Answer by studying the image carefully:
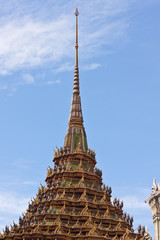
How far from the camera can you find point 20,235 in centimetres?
6744

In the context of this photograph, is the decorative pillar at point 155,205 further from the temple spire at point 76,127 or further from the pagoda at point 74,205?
the temple spire at point 76,127

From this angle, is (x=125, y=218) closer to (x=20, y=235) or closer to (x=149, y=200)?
(x=20, y=235)

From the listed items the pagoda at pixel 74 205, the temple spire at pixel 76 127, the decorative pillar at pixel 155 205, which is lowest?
the decorative pillar at pixel 155 205

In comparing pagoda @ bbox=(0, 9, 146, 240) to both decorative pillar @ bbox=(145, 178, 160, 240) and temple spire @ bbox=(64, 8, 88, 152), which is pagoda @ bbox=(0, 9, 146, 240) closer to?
temple spire @ bbox=(64, 8, 88, 152)

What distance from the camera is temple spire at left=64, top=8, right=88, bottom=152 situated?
269 feet

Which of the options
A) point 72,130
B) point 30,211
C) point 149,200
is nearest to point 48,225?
point 30,211

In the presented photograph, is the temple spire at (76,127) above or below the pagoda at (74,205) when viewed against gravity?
above

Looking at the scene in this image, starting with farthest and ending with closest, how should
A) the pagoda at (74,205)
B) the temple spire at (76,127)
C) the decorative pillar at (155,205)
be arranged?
the temple spire at (76,127) < the pagoda at (74,205) < the decorative pillar at (155,205)

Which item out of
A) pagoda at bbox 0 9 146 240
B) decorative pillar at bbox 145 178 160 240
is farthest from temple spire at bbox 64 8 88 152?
decorative pillar at bbox 145 178 160 240

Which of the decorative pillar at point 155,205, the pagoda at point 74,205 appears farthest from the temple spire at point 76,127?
the decorative pillar at point 155,205

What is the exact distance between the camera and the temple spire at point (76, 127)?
269ft

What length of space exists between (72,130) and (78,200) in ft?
44.6

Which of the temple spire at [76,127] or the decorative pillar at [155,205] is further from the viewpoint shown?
the temple spire at [76,127]

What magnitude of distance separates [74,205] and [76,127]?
48.6ft
